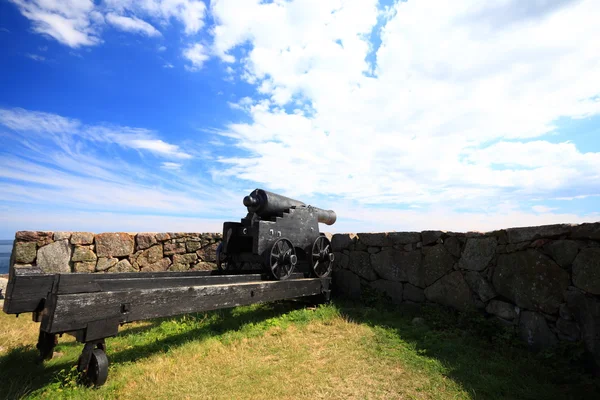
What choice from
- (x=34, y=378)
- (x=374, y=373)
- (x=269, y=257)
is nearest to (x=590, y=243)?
(x=374, y=373)

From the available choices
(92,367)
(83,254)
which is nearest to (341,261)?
(92,367)

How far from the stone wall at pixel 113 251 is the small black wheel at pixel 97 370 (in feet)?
12.5

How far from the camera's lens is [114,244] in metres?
7.58

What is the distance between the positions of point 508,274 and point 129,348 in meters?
5.70

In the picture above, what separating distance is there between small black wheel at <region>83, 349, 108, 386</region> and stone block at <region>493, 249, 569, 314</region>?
546 cm

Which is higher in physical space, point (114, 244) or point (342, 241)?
point (342, 241)

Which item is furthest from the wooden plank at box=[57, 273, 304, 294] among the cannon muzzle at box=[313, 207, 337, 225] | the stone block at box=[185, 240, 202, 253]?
the stone block at box=[185, 240, 202, 253]

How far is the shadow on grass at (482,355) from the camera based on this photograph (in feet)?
11.9

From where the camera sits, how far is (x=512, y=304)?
501 centimetres

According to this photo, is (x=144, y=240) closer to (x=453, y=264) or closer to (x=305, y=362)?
(x=305, y=362)

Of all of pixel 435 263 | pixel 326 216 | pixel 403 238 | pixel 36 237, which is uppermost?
pixel 326 216

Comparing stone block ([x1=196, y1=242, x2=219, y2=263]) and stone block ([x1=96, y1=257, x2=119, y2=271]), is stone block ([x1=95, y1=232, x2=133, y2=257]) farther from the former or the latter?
stone block ([x1=196, y1=242, x2=219, y2=263])

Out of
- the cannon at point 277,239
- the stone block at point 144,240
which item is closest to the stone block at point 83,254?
the stone block at point 144,240

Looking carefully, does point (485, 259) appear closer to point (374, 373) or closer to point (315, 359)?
point (374, 373)
